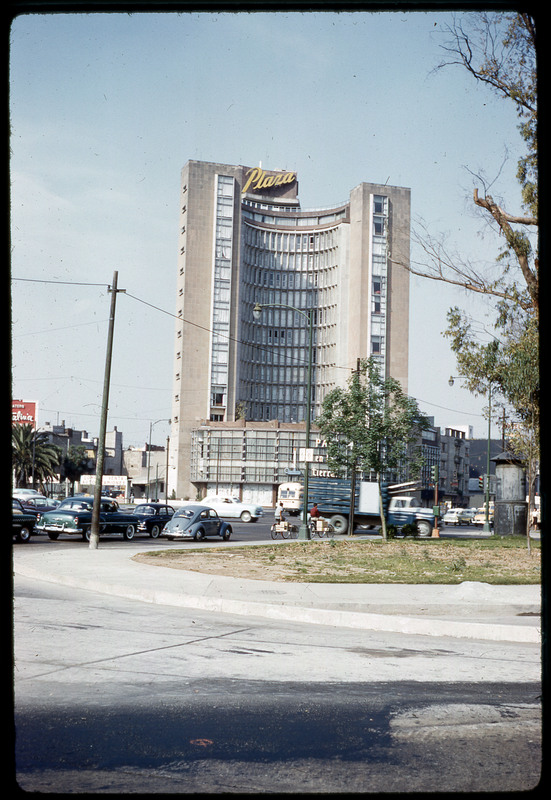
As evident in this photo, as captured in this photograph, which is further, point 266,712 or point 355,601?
point 355,601

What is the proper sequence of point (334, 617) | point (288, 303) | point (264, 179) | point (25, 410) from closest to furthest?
point (334, 617), point (25, 410), point (264, 179), point (288, 303)

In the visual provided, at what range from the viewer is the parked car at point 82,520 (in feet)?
96.6

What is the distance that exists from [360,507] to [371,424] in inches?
401

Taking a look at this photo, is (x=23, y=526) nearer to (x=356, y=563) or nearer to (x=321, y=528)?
(x=356, y=563)

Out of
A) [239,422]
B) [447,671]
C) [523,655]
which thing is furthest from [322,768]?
[239,422]

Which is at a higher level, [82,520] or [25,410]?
[25,410]

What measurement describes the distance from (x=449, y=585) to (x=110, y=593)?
6.33 meters

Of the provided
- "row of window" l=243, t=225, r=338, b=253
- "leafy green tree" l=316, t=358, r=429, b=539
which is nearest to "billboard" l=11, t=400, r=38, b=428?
"leafy green tree" l=316, t=358, r=429, b=539

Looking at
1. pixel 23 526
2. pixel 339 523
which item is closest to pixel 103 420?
pixel 23 526

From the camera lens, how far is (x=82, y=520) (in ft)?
97.6

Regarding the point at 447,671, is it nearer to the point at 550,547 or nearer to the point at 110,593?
the point at 550,547

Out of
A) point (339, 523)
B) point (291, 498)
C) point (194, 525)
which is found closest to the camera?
point (194, 525)

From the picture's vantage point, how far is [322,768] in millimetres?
4438

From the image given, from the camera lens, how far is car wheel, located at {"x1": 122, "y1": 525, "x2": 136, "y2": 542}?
105ft
